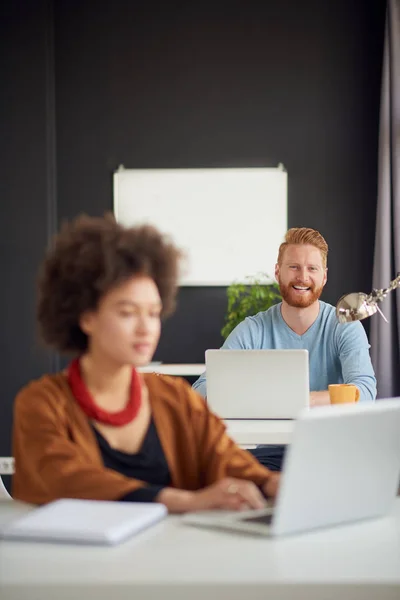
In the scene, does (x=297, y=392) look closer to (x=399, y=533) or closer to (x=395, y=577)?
(x=399, y=533)

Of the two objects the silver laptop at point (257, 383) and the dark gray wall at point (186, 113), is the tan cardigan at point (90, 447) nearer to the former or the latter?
the silver laptop at point (257, 383)

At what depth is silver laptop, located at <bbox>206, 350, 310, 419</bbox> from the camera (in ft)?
9.64

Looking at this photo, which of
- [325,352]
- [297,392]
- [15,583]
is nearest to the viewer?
[15,583]

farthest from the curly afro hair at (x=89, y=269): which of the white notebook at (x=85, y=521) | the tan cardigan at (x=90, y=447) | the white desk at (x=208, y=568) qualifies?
the white desk at (x=208, y=568)

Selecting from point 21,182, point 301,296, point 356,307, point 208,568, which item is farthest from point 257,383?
point 21,182

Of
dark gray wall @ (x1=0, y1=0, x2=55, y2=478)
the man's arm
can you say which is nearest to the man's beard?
the man's arm

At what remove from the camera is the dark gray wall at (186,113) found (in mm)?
5609

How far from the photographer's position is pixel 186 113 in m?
5.79

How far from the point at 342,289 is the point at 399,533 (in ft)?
14.1

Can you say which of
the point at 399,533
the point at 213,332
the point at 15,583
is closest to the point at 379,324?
the point at 213,332

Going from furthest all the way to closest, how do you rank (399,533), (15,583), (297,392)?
1. (297,392)
2. (399,533)
3. (15,583)

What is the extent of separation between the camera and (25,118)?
5.62 metres

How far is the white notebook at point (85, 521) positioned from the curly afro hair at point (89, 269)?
35cm

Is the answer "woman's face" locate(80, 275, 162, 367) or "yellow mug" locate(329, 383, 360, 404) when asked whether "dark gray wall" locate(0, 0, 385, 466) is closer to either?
"yellow mug" locate(329, 383, 360, 404)
